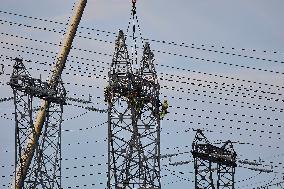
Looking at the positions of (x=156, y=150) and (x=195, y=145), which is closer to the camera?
(x=156, y=150)

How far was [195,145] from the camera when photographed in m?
41.7

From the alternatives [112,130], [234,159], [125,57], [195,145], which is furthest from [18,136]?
[234,159]

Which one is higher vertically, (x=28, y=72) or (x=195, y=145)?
(x=28, y=72)

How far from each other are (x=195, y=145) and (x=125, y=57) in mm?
13700

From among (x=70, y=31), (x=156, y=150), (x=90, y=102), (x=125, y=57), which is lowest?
(x=156, y=150)

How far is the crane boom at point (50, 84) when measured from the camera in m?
35.5

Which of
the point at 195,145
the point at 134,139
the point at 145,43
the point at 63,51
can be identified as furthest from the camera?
the point at 195,145

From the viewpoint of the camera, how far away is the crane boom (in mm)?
35531

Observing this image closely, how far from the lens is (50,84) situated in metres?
35.6

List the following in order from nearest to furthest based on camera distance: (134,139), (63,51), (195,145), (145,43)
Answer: (134,139) < (145,43) < (63,51) < (195,145)

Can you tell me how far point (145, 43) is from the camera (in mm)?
35156

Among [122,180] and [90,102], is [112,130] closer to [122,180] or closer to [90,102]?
[122,180]

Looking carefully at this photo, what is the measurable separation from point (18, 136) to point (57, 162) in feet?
16.4

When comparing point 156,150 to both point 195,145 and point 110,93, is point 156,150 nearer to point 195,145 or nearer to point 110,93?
point 110,93
